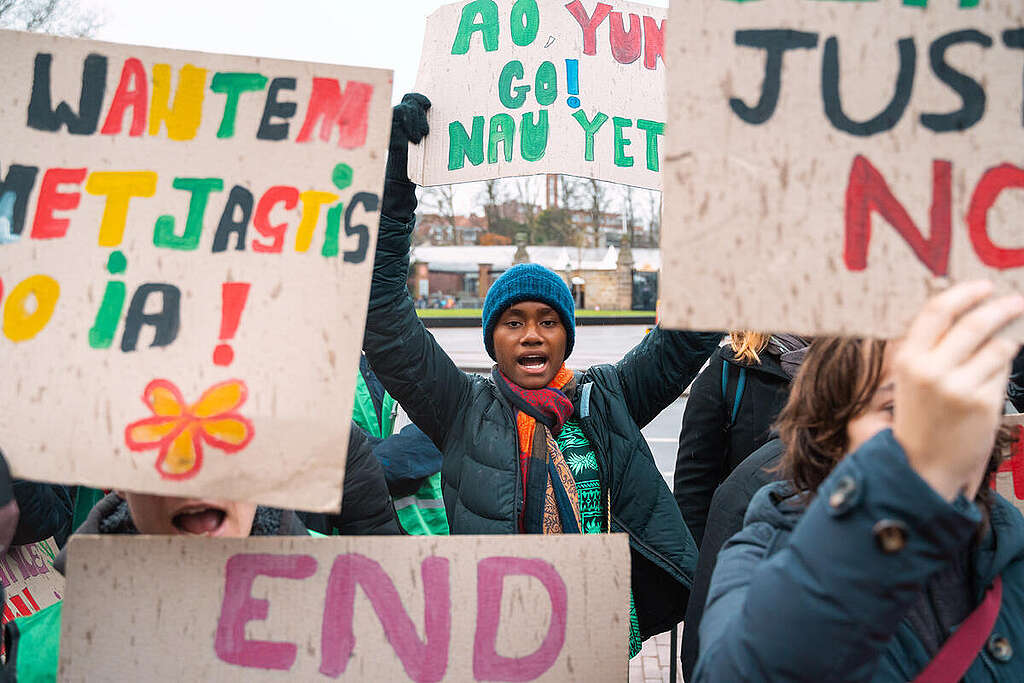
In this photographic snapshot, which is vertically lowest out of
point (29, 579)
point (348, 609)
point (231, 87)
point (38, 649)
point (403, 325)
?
point (29, 579)

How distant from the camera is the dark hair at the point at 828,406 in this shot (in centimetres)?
97

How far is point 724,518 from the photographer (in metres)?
1.49

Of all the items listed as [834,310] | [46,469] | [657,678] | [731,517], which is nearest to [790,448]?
[834,310]

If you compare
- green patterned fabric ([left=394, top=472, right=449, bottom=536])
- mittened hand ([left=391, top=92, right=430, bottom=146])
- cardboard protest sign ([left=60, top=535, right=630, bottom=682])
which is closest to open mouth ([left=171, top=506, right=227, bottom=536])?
cardboard protest sign ([left=60, top=535, right=630, bottom=682])

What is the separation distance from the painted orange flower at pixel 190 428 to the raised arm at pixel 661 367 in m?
1.27

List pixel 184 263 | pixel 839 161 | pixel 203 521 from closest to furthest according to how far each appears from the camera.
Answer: pixel 839 161
pixel 184 263
pixel 203 521

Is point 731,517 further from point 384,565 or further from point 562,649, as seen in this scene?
point 384,565

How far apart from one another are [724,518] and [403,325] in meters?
0.83

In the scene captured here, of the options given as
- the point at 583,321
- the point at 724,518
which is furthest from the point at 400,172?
the point at 583,321

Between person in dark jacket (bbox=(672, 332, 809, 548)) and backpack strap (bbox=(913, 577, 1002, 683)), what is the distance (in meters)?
1.25

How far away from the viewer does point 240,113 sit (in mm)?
1050

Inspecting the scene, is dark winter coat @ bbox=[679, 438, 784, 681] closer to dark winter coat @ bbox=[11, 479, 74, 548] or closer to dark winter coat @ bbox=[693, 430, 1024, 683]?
dark winter coat @ bbox=[693, 430, 1024, 683]

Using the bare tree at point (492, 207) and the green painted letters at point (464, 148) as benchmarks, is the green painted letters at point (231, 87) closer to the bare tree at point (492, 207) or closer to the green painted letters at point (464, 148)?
the green painted letters at point (464, 148)

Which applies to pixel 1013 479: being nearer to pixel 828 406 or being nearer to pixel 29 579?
pixel 828 406
